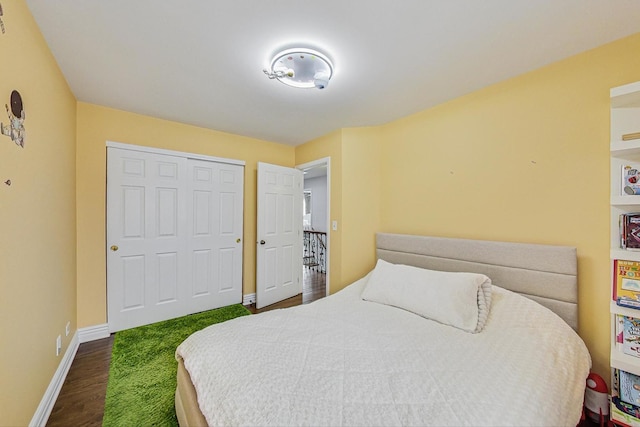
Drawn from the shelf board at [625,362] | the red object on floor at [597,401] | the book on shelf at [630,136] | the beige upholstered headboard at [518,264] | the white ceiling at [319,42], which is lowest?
the red object on floor at [597,401]

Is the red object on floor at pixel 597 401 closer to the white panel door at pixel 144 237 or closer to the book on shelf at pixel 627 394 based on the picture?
the book on shelf at pixel 627 394

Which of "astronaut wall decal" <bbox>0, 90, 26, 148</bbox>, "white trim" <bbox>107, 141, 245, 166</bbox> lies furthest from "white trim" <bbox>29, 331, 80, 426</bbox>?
"white trim" <bbox>107, 141, 245, 166</bbox>

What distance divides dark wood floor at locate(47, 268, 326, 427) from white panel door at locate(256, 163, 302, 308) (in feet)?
5.29

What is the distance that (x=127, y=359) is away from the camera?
2158mm

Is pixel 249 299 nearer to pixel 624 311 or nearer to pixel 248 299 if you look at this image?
pixel 248 299

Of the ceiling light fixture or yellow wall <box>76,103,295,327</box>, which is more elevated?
the ceiling light fixture

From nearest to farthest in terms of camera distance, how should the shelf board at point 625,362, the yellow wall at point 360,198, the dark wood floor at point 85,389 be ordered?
the shelf board at point 625,362, the dark wood floor at point 85,389, the yellow wall at point 360,198

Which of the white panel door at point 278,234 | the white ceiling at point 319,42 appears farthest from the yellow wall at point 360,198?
the white panel door at point 278,234

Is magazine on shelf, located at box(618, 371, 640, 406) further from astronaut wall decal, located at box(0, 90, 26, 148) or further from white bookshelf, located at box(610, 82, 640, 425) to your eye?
astronaut wall decal, located at box(0, 90, 26, 148)

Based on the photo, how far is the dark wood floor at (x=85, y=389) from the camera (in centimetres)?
157

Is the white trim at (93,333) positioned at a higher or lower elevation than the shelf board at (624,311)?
lower

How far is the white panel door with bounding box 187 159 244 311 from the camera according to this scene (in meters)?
3.13

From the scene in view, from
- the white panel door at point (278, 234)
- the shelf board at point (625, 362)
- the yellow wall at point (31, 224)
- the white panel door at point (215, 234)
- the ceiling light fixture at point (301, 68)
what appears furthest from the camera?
the white panel door at point (278, 234)

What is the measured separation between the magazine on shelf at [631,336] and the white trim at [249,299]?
349 centimetres
